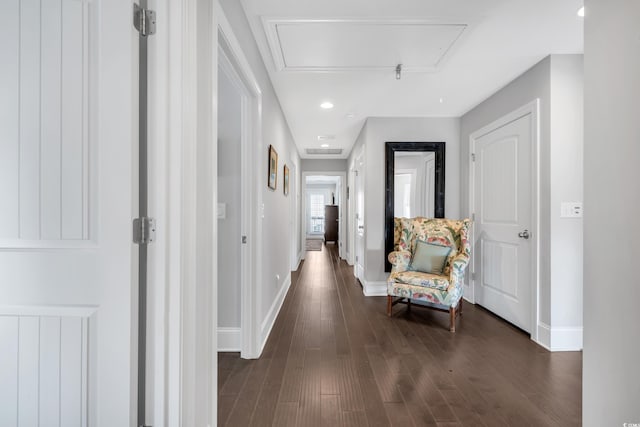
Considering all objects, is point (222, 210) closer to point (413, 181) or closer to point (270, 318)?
point (270, 318)

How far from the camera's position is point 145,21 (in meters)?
0.95

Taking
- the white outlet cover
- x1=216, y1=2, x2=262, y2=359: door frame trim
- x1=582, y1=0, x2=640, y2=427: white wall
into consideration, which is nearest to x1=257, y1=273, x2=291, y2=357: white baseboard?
x1=216, y1=2, x2=262, y2=359: door frame trim

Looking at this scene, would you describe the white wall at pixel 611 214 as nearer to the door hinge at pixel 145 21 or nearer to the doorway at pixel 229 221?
the door hinge at pixel 145 21

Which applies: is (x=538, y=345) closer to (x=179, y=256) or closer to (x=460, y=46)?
(x=460, y=46)

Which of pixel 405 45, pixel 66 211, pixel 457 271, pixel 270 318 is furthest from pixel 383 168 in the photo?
pixel 66 211

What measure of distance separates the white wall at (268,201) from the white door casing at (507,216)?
2297 millimetres

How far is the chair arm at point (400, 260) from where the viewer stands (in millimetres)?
3014

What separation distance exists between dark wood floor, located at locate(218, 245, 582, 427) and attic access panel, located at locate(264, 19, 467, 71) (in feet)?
7.62

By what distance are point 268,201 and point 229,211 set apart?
0.45 m

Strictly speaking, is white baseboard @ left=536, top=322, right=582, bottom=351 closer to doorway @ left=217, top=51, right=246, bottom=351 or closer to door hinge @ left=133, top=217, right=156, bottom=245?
doorway @ left=217, top=51, right=246, bottom=351

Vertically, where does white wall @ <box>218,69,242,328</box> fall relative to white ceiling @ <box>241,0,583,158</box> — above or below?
below

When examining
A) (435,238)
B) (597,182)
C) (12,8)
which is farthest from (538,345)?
(12,8)

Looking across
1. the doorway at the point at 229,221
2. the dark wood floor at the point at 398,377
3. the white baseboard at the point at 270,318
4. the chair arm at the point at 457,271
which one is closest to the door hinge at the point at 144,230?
the dark wood floor at the point at 398,377

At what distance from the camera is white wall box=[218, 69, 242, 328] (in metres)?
2.19
